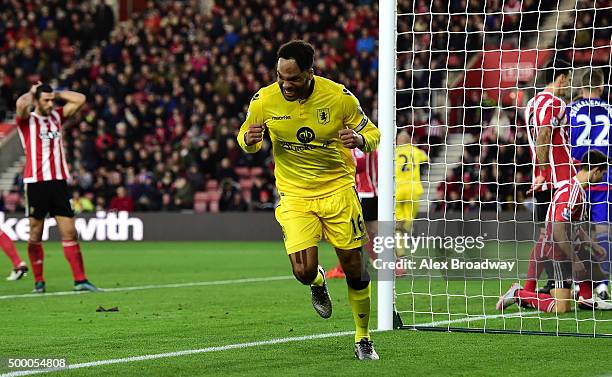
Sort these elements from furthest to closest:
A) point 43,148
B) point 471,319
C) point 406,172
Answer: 1. point 406,172
2. point 43,148
3. point 471,319

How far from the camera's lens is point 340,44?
27.5m

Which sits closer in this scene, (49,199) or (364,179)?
(49,199)

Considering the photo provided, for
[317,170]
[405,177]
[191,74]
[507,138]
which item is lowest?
[405,177]

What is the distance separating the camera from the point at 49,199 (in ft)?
40.0

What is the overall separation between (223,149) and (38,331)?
17117 millimetres

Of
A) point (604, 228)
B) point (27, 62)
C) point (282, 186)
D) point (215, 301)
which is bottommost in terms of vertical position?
point (215, 301)

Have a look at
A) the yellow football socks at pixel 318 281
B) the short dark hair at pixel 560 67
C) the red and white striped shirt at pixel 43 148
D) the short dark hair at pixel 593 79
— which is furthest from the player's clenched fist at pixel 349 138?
the red and white striped shirt at pixel 43 148

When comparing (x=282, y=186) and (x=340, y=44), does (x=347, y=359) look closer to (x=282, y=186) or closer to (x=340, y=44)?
(x=282, y=186)

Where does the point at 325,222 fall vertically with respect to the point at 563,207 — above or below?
above

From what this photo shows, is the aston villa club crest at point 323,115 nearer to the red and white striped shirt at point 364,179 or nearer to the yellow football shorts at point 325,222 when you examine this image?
the yellow football shorts at point 325,222

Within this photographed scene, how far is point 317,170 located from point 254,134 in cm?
60

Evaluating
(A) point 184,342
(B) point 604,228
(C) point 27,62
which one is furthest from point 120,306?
(C) point 27,62

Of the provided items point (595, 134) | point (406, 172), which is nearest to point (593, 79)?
point (595, 134)

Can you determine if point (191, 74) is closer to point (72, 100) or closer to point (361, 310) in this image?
point (72, 100)
